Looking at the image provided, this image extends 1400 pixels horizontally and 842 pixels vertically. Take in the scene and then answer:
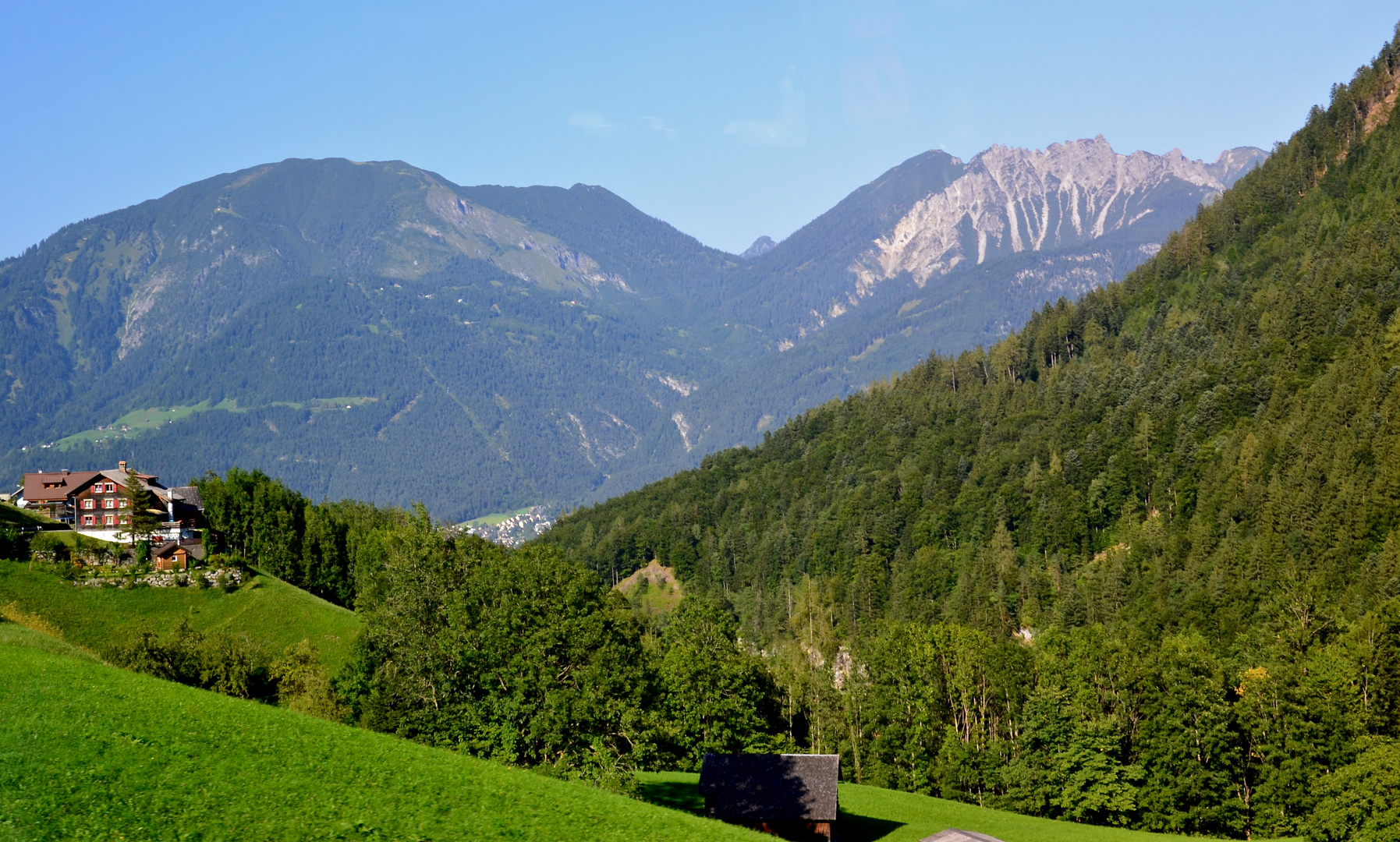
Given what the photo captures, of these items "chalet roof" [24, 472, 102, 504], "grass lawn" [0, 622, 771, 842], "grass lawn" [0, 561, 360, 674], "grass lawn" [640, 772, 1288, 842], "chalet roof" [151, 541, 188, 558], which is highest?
"chalet roof" [24, 472, 102, 504]

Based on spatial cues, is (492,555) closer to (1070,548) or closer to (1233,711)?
(1233,711)

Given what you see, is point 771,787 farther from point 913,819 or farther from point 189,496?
point 189,496

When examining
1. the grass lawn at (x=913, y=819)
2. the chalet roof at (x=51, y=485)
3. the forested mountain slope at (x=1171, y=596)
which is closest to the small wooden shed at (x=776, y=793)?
the grass lawn at (x=913, y=819)

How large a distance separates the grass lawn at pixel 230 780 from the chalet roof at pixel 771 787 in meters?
11.6

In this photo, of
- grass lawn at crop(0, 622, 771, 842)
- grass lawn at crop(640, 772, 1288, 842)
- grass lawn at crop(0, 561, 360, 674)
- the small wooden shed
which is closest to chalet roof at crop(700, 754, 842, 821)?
the small wooden shed

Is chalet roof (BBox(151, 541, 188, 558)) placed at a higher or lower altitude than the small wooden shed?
higher

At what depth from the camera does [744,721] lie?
249ft

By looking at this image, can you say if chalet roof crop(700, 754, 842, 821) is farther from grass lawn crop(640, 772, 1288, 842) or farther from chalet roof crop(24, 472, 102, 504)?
chalet roof crop(24, 472, 102, 504)

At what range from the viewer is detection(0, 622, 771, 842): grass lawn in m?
30.7

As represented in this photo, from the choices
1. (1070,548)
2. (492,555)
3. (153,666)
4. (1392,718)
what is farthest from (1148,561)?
(153,666)

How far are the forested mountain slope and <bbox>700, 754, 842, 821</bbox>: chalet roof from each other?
1121 inches

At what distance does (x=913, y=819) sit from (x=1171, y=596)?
7496 cm

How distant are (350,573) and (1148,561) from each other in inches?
3813

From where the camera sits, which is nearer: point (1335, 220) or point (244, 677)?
point (244, 677)
